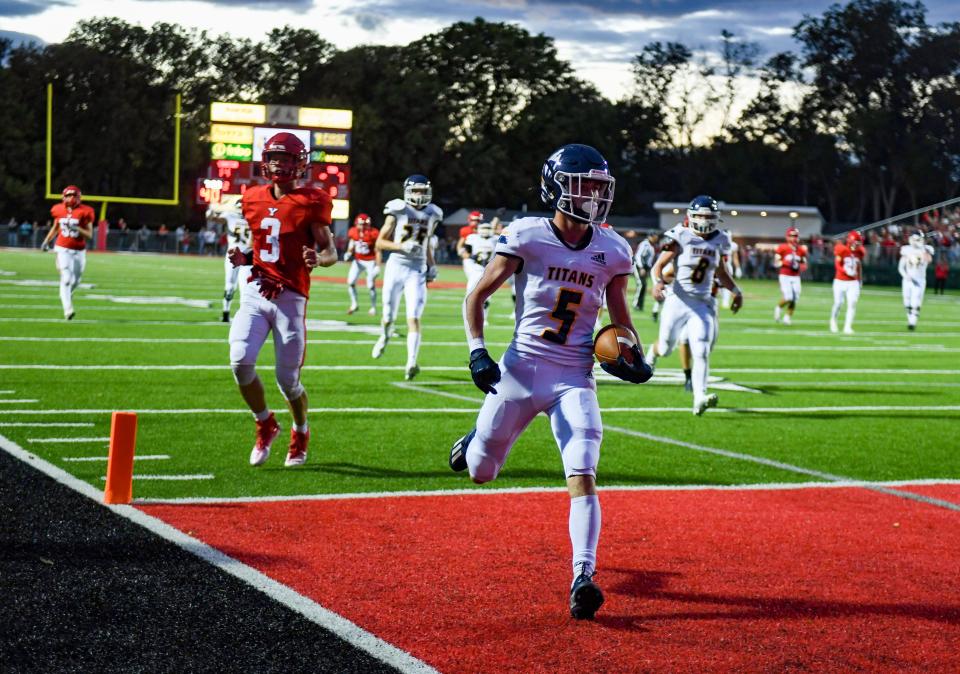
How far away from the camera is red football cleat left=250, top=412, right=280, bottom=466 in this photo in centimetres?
850

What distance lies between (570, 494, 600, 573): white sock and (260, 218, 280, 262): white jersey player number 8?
3525 mm

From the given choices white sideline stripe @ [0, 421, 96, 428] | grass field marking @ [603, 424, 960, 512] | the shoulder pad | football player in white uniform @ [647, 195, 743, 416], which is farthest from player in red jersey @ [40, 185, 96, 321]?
grass field marking @ [603, 424, 960, 512]

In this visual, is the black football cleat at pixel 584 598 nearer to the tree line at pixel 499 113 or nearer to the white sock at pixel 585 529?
the white sock at pixel 585 529

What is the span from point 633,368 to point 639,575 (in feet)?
3.33

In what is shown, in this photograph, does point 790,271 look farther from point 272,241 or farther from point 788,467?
point 272,241

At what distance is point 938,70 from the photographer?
89.2 metres

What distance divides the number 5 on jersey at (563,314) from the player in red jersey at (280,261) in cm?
287

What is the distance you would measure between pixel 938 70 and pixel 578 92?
24.5 metres

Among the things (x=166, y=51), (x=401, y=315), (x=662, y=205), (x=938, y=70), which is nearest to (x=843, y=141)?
(x=938, y=70)

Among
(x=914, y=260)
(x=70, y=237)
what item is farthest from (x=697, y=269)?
(x=914, y=260)

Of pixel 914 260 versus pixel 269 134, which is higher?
pixel 269 134

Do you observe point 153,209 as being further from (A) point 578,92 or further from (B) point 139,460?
(B) point 139,460

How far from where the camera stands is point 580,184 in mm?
5715

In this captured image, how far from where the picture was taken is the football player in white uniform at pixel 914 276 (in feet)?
85.6
